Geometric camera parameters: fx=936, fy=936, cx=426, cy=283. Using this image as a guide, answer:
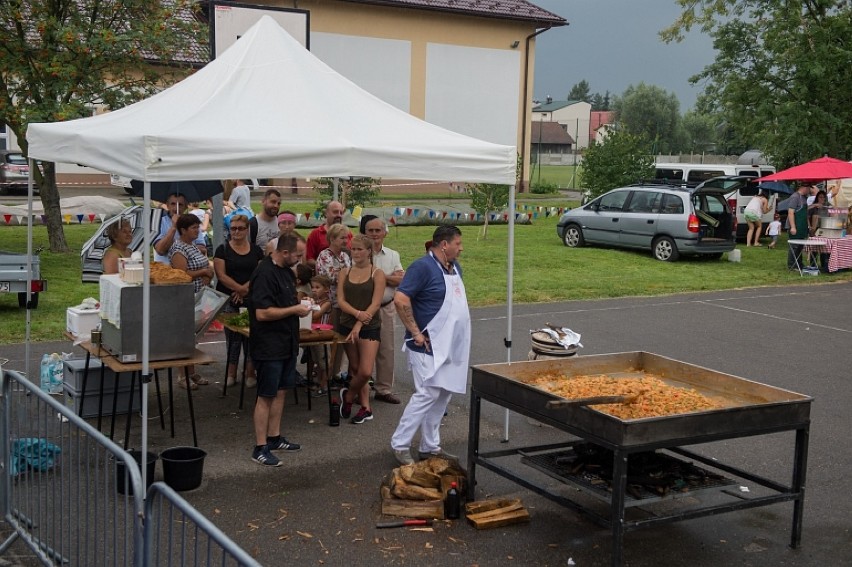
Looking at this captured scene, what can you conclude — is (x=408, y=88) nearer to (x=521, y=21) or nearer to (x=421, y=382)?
(x=521, y=21)

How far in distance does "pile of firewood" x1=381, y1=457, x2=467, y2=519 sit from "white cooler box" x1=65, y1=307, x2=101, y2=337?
3.17 m

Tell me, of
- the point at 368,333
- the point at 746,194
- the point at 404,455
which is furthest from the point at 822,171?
the point at 404,455

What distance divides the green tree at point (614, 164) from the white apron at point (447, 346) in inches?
880

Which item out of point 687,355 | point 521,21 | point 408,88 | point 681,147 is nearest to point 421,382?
point 687,355

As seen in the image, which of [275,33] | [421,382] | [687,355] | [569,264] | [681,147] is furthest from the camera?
[681,147]

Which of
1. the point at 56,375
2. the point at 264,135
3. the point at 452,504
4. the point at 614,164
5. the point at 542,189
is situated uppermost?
the point at 614,164

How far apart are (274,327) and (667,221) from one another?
51.6ft

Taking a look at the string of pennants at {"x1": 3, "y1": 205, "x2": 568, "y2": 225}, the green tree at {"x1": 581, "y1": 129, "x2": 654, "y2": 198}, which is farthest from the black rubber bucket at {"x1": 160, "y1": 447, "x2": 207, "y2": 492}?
the green tree at {"x1": 581, "y1": 129, "x2": 654, "y2": 198}

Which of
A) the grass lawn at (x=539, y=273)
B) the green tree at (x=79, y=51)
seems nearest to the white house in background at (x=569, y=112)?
the grass lawn at (x=539, y=273)

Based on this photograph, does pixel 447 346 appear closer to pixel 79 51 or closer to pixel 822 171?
pixel 79 51

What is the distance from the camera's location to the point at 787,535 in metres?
6.32

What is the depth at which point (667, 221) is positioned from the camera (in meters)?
21.3

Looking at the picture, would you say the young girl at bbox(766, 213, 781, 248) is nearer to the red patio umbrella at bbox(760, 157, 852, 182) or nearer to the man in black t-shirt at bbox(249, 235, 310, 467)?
the red patio umbrella at bbox(760, 157, 852, 182)

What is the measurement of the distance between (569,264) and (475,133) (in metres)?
24.2
